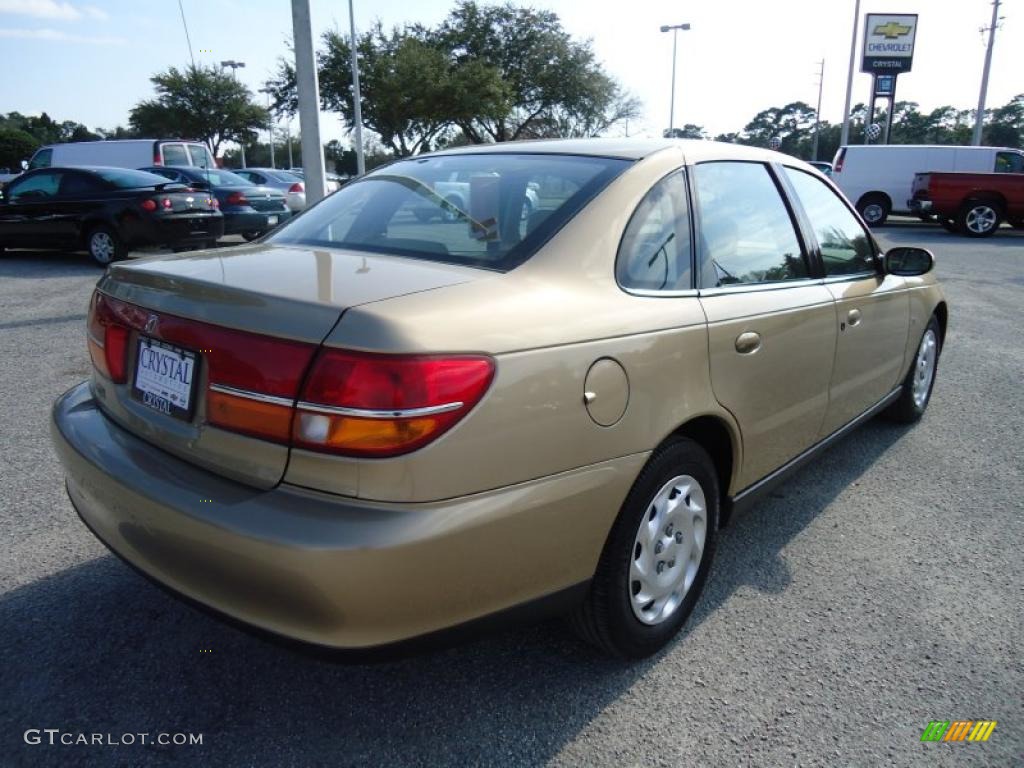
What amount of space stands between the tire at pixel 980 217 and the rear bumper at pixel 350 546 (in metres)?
20.3

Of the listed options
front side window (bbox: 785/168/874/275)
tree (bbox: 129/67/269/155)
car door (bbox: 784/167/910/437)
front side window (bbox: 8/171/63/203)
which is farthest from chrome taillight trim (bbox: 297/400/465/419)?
tree (bbox: 129/67/269/155)

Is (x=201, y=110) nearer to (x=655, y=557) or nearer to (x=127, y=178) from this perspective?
(x=127, y=178)

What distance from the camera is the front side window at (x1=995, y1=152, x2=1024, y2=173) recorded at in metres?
19.9

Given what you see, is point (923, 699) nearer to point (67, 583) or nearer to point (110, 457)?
point (110, 457)

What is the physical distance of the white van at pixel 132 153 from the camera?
16.6 m

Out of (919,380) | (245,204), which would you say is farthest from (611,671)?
(245,204)

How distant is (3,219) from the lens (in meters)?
11.5

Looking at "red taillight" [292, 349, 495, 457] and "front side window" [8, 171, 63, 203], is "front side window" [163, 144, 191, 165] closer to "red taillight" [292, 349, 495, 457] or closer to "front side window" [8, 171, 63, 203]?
"front side window" [8, 171, 63, 203]

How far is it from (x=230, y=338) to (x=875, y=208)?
2273 centimetres

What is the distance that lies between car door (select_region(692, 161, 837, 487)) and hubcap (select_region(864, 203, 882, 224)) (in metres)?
20.5

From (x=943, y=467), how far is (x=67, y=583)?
4.11 meters

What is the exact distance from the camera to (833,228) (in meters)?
3.45

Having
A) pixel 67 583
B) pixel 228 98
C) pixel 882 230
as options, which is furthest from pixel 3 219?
pixel 228 98

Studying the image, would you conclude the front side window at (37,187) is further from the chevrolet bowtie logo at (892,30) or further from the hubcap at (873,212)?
the chevrolet bowtie logo at (892,30)
